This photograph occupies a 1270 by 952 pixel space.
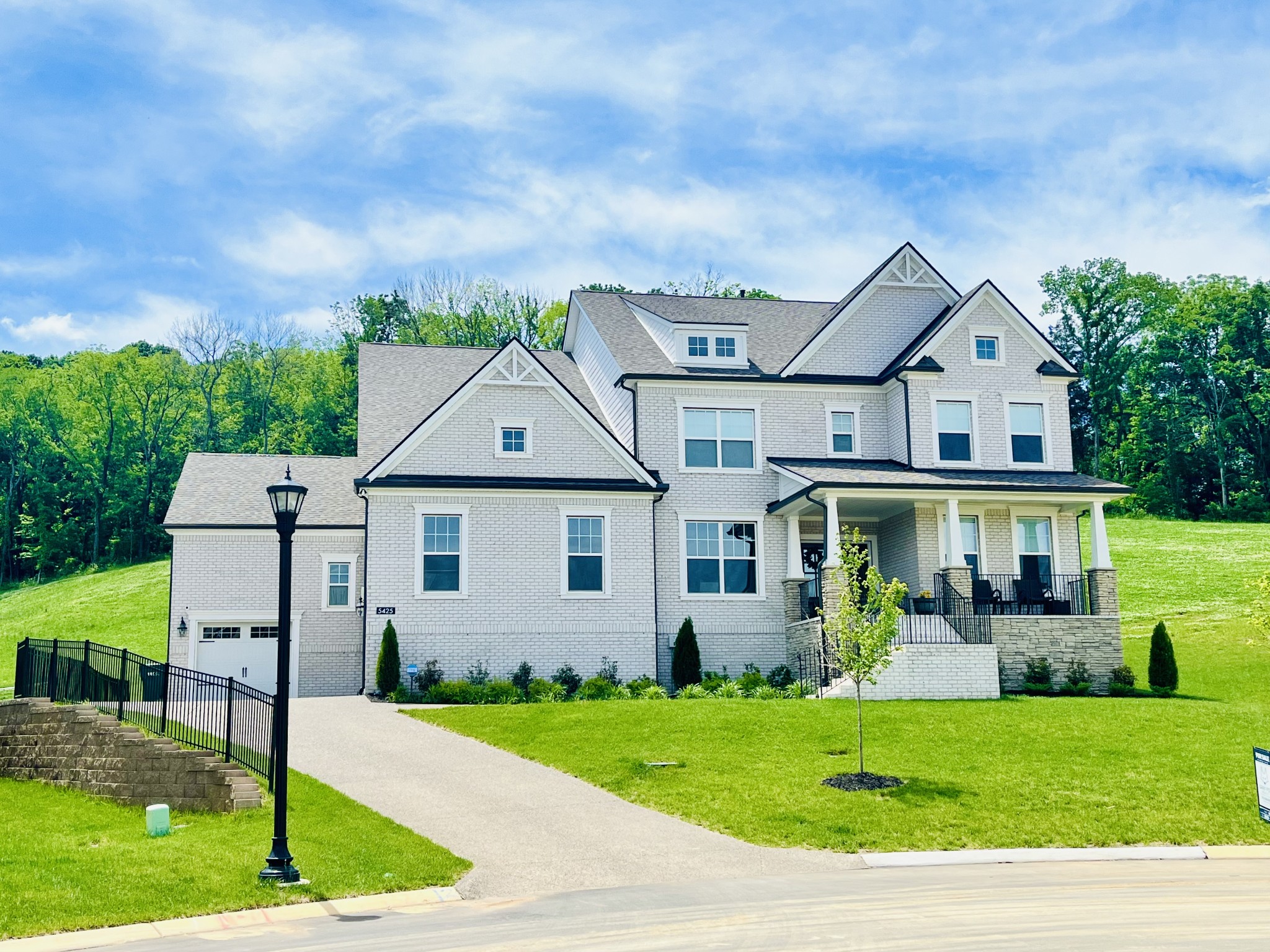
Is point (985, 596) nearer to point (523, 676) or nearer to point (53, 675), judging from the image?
point (523, 676)

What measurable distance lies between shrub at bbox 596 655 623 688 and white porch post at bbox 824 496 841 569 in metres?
5.51

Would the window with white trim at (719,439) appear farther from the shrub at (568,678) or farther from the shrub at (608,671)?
the shrub at (568,678)

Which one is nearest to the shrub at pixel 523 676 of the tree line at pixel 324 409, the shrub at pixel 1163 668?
the shrub at pixel 1163 668

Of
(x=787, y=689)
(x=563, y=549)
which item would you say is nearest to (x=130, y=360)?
(x=563, y=549)

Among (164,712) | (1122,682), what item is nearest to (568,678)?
(164,712)

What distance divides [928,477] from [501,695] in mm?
11709

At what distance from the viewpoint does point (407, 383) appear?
114 feet

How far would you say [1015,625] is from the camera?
27344 millimetres

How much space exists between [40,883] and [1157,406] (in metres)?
69.3

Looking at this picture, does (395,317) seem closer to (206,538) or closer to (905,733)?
(206,538)

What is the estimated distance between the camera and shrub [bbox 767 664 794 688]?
91.6ft

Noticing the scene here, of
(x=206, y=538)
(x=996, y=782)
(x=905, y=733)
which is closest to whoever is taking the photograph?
(x=996, y=782)

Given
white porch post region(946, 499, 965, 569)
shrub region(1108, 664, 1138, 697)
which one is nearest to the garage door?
white porch post region(946, 499, 965, 569)

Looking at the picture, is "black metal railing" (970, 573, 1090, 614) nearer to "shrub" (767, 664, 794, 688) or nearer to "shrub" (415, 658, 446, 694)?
"shrub" (767, 664, 794, 688)
